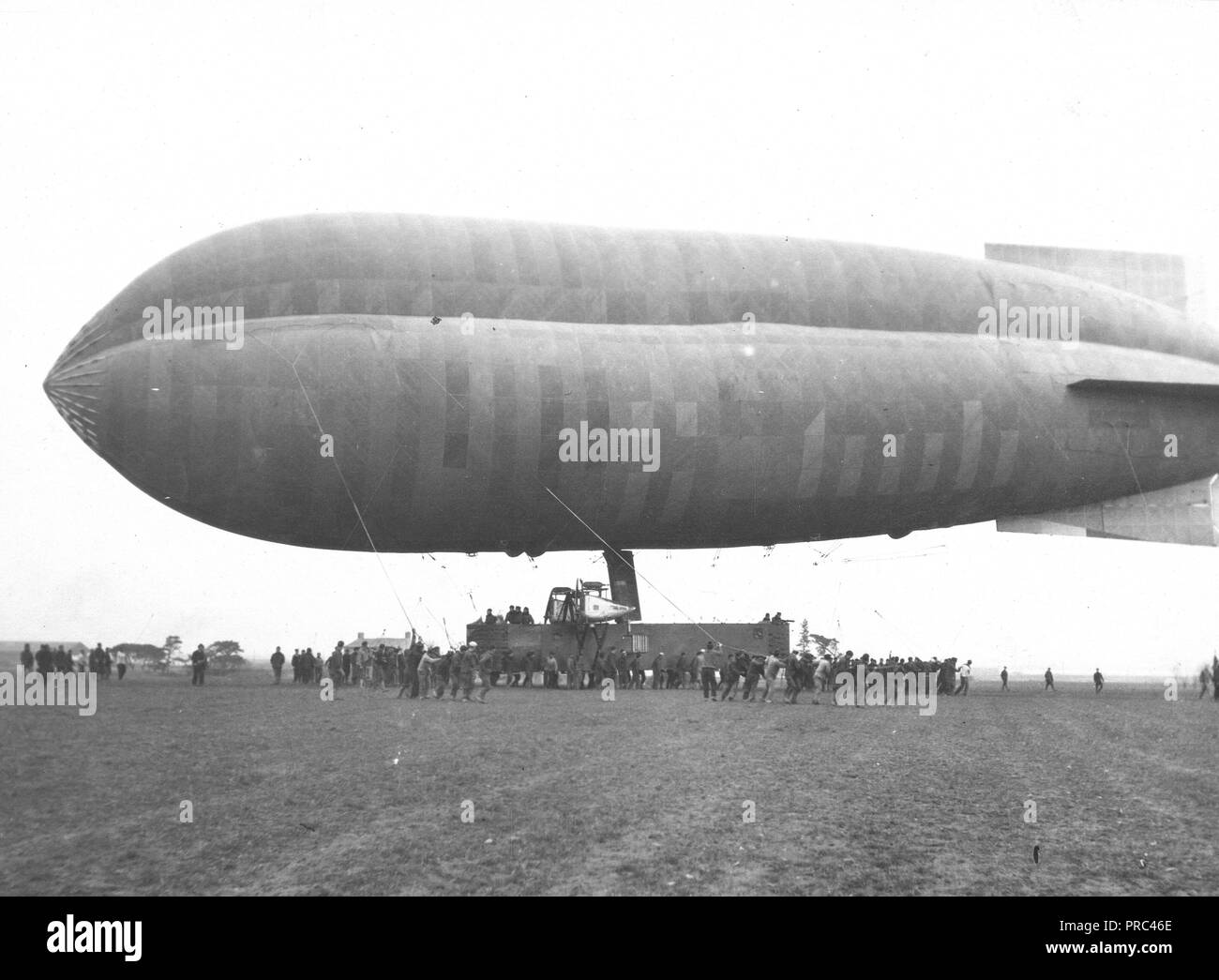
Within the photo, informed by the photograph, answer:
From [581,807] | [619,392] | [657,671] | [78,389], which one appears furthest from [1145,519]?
[78,389]

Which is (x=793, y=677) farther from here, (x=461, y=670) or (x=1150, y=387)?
(x=1150, y=387)

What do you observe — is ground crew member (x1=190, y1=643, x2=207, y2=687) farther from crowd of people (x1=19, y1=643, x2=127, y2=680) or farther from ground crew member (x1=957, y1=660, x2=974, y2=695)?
ground crew member (x1=957, y1=660, x2=974, y2=695)

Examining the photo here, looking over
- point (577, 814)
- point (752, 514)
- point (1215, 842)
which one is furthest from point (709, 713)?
point (1215, 842)

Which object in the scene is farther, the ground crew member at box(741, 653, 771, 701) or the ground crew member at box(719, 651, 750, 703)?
the ground crew member at box(719, 651, 750, 703)

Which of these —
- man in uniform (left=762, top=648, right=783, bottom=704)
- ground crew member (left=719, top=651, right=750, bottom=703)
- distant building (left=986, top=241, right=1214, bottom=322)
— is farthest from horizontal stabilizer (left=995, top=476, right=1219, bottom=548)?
ground crew member (left=719, top=651, right=750, bottom=703)
